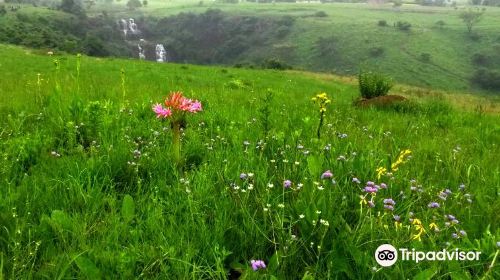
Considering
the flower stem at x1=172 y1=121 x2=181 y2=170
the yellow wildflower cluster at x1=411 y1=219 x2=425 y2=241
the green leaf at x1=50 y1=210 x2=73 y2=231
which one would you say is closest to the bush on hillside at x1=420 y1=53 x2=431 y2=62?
the flower stem at x1=172 y1=121 x2=181 y2=170

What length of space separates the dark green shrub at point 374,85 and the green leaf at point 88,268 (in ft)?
39.8

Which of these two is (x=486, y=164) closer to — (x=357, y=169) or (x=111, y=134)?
(x=357, y=169)

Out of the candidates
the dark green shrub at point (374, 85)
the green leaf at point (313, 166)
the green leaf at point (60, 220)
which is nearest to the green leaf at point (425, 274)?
the green leaf at point (313, 166)

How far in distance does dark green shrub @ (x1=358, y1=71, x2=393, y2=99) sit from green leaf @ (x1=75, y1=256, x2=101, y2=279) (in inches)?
477

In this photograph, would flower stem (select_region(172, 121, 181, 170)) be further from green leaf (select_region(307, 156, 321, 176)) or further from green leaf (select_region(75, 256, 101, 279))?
green leaf (select_region(75, 256, 101, 279))

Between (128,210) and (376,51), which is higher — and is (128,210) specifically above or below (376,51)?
above

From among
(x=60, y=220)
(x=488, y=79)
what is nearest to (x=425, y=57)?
(x=488, y=79)

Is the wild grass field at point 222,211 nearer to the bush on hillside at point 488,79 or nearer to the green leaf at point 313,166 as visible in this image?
the green leaf at point 313,166

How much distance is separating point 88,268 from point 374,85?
12239 mm

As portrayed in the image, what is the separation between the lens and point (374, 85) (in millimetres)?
13164

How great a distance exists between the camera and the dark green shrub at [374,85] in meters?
13.1

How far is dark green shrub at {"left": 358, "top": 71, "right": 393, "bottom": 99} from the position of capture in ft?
43.0

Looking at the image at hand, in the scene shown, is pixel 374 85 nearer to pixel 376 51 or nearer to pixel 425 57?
pixel 425 57

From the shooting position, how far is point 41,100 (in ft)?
20.5
